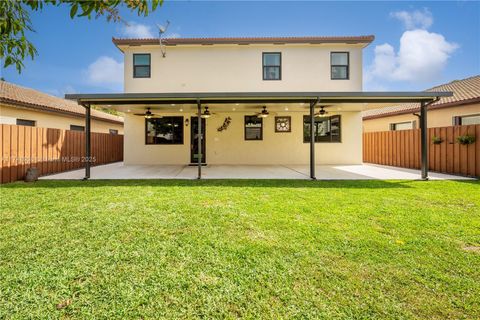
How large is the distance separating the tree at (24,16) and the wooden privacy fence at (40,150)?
7394 mm

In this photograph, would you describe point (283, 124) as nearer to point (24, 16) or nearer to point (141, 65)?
point (141, 65)

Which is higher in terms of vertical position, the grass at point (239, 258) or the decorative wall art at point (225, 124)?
the decorative wall art at point (225, 124)

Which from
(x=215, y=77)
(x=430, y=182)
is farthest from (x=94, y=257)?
(x=215, y=77)

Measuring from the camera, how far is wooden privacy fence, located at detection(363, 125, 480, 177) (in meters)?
8.59

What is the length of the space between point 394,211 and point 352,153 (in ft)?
28.9

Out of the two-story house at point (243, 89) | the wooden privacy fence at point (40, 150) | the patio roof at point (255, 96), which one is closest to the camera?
the wooden privacy fence at point (40, 150)

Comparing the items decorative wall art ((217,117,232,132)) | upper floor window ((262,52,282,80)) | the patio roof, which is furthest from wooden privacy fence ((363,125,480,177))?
decorative wall art ((217,117,232,132))

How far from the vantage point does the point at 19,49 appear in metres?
2.02

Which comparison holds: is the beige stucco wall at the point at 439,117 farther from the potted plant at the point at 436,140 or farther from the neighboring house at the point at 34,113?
the neighboring house at the point at 34,113

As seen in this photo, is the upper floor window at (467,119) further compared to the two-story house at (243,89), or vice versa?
the two-story house at (243,89)

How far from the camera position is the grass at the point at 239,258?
2.02 meters

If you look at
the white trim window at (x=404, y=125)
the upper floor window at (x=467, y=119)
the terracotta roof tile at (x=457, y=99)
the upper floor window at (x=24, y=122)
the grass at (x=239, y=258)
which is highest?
the terracotta roof tile at (x=457, y=99)

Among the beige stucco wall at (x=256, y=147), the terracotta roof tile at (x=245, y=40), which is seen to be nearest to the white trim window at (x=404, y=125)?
the beige stucco wall at (x=256, y=147)

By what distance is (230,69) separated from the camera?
12414 millimetres
